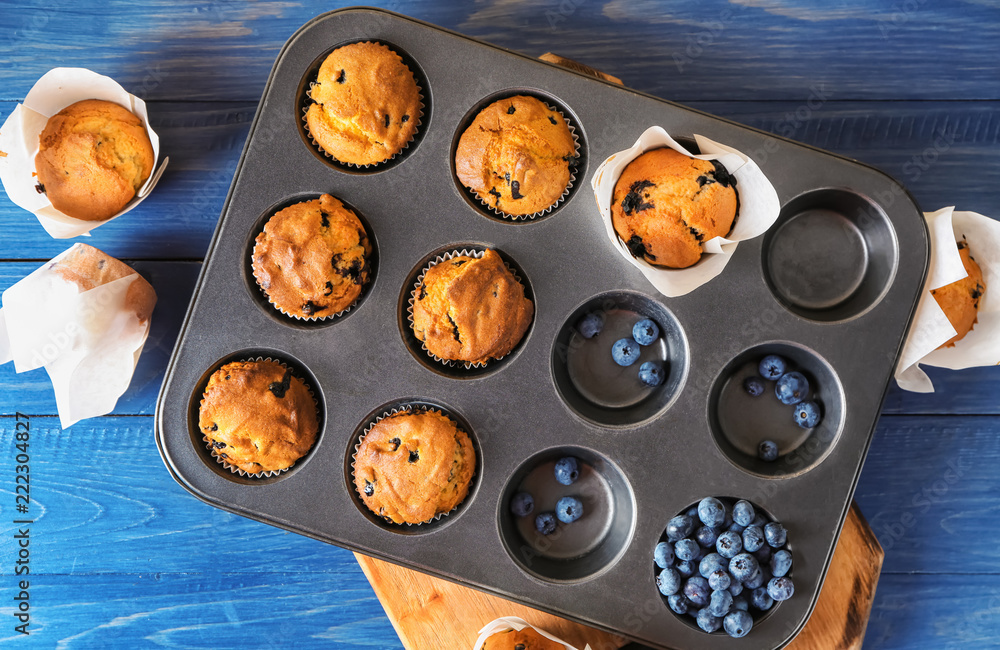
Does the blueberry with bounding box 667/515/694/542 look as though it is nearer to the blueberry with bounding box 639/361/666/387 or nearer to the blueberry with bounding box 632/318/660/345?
the blueberry with bounding box 639/361/666/387

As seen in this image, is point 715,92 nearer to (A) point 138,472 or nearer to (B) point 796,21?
(B) point 796,21

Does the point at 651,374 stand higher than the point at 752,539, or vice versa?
the point at 651,374

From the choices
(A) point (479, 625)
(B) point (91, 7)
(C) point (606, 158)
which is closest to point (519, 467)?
(A) point (479, 625)

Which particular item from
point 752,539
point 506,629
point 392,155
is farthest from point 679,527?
point 392,155

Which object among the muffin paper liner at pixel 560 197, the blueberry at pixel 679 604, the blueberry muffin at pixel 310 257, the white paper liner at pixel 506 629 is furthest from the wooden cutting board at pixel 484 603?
the muffin paper liner at pixel 560 197

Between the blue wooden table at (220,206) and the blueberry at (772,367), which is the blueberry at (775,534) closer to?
the blueberry at (772,367)

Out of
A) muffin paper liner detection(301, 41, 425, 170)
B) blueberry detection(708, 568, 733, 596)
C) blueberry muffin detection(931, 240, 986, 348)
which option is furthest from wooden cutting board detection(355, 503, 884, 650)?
muffin paper liner detection(301, 41, 425, 170)

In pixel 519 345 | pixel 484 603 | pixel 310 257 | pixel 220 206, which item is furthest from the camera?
pixel 220 206

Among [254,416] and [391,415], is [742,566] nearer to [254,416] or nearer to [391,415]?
[391,415]
